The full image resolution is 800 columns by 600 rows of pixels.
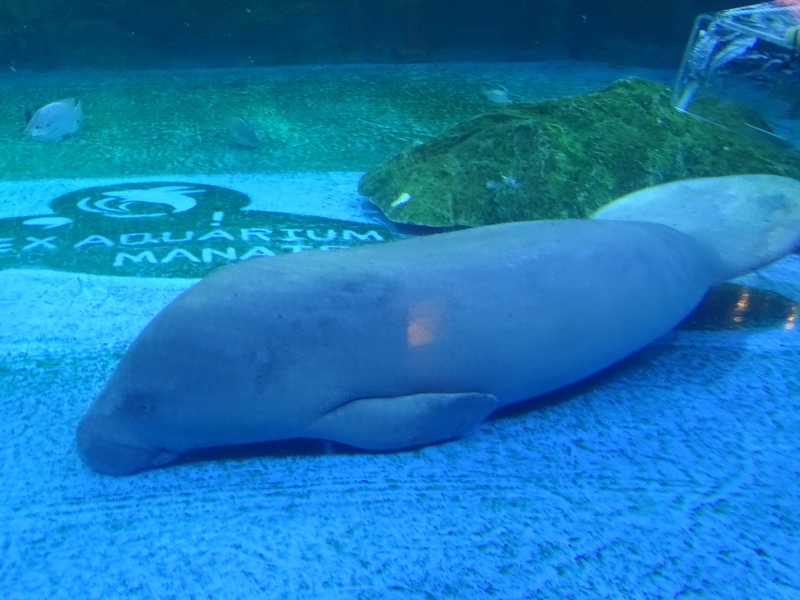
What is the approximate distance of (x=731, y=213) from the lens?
3072 mm

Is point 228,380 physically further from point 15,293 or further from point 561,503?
point 15,293

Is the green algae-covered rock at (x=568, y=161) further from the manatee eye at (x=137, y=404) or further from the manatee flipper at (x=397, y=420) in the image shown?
the manatee eye at (x=137, y=404)

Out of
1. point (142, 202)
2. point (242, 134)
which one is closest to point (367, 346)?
point (142, 202)

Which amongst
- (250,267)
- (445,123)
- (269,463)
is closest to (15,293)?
(250,267)

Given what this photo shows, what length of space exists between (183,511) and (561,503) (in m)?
1.00

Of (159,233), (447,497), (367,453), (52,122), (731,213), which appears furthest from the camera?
(52,122)

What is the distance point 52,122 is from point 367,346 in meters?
5.23

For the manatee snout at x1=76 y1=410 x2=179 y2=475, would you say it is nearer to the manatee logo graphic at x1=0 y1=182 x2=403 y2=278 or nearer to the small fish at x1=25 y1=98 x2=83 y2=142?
the manatee logo graphic at x1=0 y1=182 x2=403 y2=278

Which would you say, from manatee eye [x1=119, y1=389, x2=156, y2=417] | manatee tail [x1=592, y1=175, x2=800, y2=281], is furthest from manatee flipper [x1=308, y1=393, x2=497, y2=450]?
manatee tail [x1=592, y1=175, x2=800, y2=281]

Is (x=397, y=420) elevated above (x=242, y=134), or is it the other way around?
(x=397, y=420)

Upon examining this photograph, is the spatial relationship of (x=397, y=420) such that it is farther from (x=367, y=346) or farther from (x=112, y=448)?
(x=112, y=448)

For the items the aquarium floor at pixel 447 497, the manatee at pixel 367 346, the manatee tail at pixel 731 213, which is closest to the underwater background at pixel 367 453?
the aquarium floor at pixel 447 497

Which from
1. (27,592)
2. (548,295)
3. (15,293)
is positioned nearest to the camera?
(27,592)

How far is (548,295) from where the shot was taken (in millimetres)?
2168
